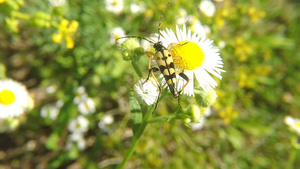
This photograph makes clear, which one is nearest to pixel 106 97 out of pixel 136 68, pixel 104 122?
pixel 104 122

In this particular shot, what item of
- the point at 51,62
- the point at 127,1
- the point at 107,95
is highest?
the point at 127,1

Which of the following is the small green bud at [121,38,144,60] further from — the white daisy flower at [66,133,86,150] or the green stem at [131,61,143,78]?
the white daisy flower at [66,133,86,150]

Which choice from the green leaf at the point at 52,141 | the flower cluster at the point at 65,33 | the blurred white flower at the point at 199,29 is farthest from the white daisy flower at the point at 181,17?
the green leaf at the point at 52,141

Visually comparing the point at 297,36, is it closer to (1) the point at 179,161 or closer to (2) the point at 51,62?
(1) the point at 179,161

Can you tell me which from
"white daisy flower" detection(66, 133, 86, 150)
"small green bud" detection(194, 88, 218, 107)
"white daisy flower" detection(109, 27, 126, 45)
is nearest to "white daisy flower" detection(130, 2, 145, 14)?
"white daisy flower" detection(109, 27, 126, 45)

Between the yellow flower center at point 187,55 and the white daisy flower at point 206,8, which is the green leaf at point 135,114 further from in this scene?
the white daisy flower at point 206,8

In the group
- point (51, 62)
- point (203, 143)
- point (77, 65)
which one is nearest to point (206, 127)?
point (203, 143)

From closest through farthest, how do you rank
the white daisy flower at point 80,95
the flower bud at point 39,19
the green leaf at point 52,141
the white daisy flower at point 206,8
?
the flower bud at point 39,19 → the green leaf at point 52,141 → the white daisy flower at point 80,95 → the white daisy flower at point 206,8
